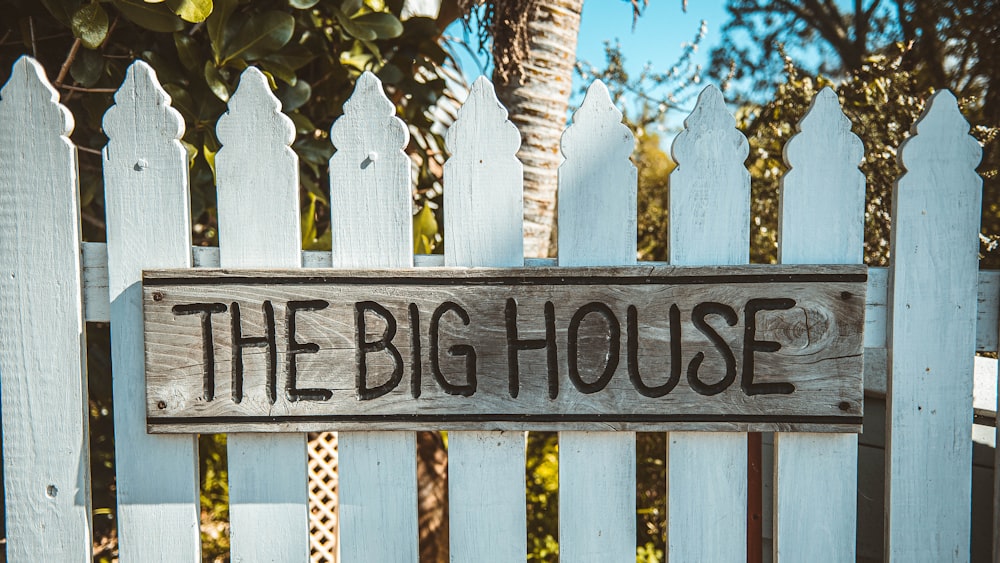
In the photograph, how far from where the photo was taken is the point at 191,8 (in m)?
1.20

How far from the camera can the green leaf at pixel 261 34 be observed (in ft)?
4.77

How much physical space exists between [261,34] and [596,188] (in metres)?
1.00

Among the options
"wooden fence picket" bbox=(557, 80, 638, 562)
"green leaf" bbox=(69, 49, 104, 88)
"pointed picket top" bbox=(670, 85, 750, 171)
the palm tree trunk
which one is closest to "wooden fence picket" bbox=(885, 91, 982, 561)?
"pointed picket top" bbox=(670, 85, 750, 171)

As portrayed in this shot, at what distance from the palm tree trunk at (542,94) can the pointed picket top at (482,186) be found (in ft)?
2.66

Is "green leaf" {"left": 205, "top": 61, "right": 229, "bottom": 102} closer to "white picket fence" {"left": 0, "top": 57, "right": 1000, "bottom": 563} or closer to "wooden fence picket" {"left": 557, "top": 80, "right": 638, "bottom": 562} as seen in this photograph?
"white picket fence" {"left": 0, "top": 57, "right": 1000, "bottom": 563}

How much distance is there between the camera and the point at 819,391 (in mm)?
1052

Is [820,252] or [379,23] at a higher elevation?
[379,23]

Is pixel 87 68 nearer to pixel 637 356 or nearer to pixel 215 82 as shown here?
pixel 215 82

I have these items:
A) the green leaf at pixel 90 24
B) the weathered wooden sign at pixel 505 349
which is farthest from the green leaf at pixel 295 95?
the weathered wooden sign at pixel 505 349

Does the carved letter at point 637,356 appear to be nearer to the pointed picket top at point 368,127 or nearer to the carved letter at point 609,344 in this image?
the carved letter at point 609,344

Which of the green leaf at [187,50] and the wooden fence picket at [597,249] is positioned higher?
the green leaf at [187,50]

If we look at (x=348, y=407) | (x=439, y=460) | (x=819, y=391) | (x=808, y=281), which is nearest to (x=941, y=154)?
(x=808, y=281)

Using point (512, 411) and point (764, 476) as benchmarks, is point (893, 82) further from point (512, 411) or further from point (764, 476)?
point (512, 411)

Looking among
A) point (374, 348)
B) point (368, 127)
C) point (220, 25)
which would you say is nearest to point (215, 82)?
point (220, 25)
